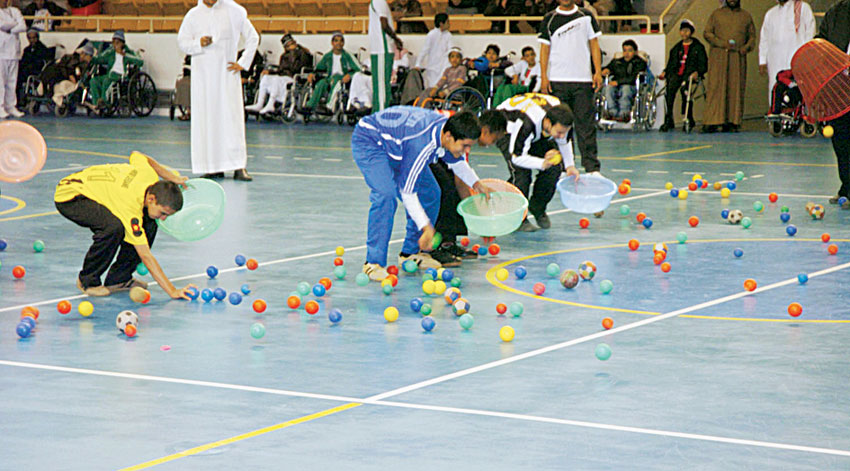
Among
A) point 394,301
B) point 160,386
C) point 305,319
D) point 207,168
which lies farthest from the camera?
point 207,168

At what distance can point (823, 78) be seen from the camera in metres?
11.0

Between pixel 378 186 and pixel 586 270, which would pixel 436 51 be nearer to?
pixel 378 186

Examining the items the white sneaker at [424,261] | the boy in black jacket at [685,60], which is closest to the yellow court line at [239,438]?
the white sneaker at [424,261]

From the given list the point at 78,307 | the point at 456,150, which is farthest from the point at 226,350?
the point at 456,150

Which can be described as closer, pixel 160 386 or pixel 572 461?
pixel 572 461

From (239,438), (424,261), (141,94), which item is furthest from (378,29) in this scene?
(239,438)

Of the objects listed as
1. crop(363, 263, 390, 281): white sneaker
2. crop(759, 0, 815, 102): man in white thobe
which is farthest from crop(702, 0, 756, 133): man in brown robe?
crop(363, 263, 390, 281): white sneaker

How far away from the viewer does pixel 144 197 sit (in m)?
7.62

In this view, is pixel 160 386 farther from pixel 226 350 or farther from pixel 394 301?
pixel 394 301

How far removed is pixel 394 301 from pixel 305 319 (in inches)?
29.6

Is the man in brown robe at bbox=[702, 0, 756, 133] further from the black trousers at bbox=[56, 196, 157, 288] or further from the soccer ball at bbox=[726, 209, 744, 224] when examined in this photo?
the black trousers at bbox=[56, 196, 157, 288]

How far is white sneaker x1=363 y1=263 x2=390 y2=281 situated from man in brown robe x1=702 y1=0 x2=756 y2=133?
14477 mm

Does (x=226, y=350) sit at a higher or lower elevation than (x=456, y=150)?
lower

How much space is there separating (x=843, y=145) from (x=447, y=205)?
4.61 metres
